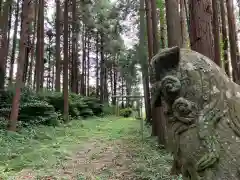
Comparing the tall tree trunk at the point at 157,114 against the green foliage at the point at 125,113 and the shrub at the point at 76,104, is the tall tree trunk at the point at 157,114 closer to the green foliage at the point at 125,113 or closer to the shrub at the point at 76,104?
the shrub at the point at 76,104

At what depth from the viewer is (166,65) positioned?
247 cm

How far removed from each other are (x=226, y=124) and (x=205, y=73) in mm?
468

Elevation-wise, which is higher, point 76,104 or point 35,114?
point 76,104

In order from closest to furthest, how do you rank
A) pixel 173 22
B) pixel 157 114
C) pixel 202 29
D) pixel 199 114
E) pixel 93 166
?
pixel 199 114 < pixel 202 29 < pixel 173 22 < pixel 93 166 < pixel 157 114

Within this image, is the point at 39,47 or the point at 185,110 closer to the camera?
the point at 185,110

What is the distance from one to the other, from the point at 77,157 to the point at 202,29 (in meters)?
5.82

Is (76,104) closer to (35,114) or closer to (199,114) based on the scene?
(35,114)

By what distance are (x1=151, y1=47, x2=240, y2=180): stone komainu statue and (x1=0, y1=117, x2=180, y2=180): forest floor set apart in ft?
13.0

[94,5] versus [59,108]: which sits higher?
[94,5]

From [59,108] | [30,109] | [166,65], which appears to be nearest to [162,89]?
[166,65]

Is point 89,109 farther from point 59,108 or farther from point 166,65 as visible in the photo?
point 166,65

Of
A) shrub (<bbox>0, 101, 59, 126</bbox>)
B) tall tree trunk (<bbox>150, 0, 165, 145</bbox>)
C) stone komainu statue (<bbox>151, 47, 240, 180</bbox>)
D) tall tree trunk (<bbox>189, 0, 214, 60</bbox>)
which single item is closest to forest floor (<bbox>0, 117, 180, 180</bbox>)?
tall tree trunk (<bbox>150, 0, 165, 145</bbox>)

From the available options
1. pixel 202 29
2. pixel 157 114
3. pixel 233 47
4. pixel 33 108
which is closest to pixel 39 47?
pixel 33 108

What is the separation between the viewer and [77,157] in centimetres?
865
